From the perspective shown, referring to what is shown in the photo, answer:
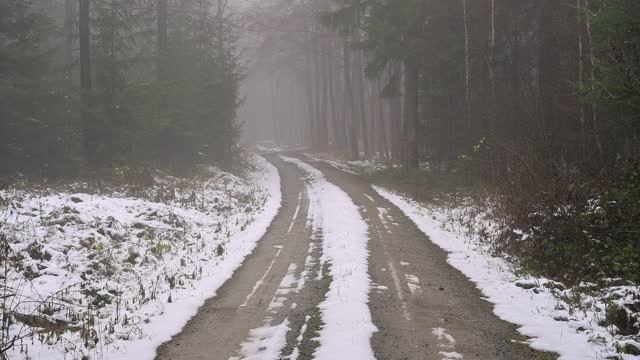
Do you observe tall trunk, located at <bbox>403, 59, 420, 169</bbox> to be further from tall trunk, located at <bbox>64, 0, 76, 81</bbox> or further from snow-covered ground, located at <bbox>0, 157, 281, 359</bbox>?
tall trunk, located at <bbox>64, 0, 76, 81</bbox>

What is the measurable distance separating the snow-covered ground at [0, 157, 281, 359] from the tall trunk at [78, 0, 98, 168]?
141 inches

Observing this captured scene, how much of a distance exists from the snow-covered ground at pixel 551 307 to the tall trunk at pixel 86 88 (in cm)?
1397

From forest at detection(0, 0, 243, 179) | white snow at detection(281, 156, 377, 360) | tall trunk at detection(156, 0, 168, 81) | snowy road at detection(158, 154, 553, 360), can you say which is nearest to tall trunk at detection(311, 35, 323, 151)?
tall trunk at detection(156, 0, 168, 81)

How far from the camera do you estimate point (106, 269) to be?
912 centimetres

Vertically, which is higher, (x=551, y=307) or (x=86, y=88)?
(x=86, y=88)

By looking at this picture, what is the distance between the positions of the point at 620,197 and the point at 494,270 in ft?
8.65

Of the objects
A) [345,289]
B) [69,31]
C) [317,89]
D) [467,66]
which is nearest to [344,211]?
[345,289]

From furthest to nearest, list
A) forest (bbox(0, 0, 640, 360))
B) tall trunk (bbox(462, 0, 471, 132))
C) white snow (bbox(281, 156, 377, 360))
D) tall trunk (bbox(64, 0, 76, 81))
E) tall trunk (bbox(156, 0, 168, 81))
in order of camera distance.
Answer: tall trunk (bbox(64, 0, 76, 81)) → tall trunk (bbox(156, 0, 168, 81)) → tall trunk (bbox(462, 0, 471, 132)) → forest (bbox(0, 0, 640, 360)) → white snow (bbox(281, 156, 377, 360))

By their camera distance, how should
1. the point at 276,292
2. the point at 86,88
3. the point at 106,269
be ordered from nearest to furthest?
the point at 276,292 → the point at 106,269 → the point at 86,88

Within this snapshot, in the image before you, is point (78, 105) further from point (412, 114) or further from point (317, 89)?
point (317, 89)

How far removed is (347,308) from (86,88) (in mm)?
15082

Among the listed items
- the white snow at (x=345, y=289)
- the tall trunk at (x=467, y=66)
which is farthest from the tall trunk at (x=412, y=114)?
the white snow at (x=345, y=289)

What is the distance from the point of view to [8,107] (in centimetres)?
1745

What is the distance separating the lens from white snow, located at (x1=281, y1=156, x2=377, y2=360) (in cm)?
588
